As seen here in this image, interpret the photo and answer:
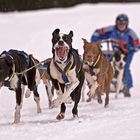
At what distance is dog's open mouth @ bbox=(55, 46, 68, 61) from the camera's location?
24.6 feet

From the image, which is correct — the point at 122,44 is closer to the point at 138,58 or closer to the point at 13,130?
the point at 13,130

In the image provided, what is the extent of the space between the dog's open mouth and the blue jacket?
4.23 metres

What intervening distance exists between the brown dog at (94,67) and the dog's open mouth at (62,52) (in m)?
1.27

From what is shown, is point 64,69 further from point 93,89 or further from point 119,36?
point 119,36

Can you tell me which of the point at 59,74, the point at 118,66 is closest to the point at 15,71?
the point at 59,74

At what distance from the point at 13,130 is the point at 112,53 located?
15.4ft

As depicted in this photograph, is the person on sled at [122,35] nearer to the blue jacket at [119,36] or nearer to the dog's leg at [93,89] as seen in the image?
the blue jacket at [119,36]

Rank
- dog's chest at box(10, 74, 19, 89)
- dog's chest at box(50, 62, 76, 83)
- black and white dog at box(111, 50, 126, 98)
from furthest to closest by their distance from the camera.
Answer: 1. black and white dog at box(111, 50, 126, 98)
2. dog's chest at box(50, 62, 76, 83)
3. dog's chest at box(10, 74, 19, 89)

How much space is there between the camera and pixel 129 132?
604 cm

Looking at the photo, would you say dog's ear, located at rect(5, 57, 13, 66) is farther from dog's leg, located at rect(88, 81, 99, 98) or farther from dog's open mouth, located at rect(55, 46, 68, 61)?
dog's leg, located at rect(88, 81, 99, 98)

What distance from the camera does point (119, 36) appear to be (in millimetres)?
11930

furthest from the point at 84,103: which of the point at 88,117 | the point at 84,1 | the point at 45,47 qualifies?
the point at 84,1

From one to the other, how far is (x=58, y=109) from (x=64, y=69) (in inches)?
63.3

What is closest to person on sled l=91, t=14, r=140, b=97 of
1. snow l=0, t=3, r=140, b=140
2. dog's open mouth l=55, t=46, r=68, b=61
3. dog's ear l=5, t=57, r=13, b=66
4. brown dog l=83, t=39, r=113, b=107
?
snow l=0, t=3, r=140, b=140
